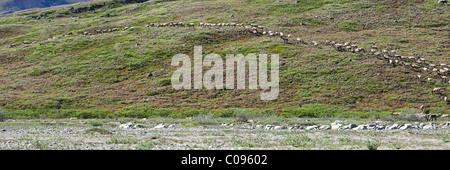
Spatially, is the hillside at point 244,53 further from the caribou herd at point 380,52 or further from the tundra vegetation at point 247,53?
the caribou herd at point 380,52

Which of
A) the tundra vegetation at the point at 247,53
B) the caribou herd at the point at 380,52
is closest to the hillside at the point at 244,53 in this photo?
the tundra vegetation at the point at 247,53

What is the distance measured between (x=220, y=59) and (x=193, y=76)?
26.4 ft

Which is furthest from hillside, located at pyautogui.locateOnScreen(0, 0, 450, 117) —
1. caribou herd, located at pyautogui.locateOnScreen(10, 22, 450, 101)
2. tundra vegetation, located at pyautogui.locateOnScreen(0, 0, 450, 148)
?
caribou herd, located at pyautogui.locateOnScreen(10, 22, 450, 101)

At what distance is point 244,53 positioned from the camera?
62906 millimetres

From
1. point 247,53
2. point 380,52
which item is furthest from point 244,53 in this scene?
point 380,52

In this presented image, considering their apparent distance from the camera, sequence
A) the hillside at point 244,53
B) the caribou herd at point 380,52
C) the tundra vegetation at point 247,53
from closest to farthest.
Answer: the tundra vegetation at point 247,53
the hillside at point 244,53
the caribou herd at point 380,52

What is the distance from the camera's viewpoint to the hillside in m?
44.2

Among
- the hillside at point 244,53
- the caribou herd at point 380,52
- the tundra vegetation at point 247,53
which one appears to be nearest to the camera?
the tundra vegetation at point 247,53

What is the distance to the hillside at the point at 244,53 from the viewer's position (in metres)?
44.2

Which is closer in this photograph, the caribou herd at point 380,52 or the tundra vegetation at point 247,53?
the tundra vegetation at point 247,53

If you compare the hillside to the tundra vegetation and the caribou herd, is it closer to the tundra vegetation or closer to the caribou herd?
the tundra vegetation

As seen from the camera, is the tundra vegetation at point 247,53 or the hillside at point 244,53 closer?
the tundra vegetation at point 247,53

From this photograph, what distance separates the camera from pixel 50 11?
155000 millimetres

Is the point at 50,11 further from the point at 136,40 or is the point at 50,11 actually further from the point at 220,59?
the point at 220,59
